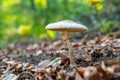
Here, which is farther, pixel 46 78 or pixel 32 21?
pixel 32 21

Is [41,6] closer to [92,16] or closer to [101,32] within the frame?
[92,16]

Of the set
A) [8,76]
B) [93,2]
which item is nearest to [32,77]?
[8,76]

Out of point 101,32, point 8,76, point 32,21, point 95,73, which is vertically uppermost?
point 32,21

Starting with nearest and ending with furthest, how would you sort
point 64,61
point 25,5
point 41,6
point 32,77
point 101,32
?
point 32,77 < point 64,61 < point 101,32 < point 41,6 < point 25,5

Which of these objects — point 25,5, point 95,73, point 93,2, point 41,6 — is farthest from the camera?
point 25,5

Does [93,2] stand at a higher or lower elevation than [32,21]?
lower

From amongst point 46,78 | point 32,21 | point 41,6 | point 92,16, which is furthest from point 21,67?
point 32,21
